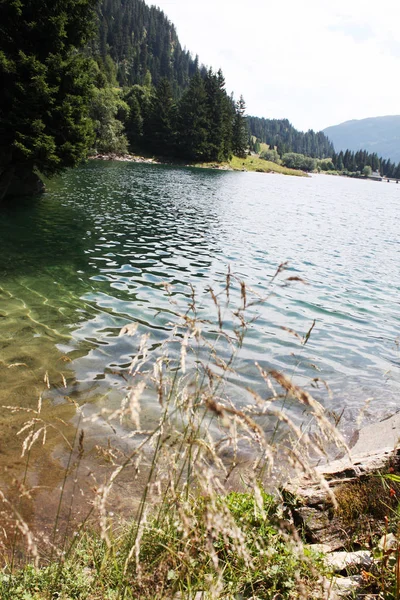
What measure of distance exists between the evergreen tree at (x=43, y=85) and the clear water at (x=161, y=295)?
2.97m

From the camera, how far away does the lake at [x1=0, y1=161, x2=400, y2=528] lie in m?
6.72

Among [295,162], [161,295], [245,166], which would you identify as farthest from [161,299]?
[295,162]

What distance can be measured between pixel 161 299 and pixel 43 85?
613 inches

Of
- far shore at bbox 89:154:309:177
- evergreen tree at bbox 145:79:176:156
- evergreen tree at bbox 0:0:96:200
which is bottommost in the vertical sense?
evergreen tree at bbox 0:0:96:200

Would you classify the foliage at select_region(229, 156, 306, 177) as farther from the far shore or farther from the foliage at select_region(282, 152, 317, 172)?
the foliage at select_region(282, 152, 317, 172)

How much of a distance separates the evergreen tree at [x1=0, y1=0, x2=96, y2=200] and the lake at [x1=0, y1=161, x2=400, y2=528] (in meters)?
3.00

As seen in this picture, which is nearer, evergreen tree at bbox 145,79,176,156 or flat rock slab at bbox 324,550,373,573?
flat rock slab at bbox 324,550,373,573

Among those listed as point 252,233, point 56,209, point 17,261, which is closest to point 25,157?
point 56,209

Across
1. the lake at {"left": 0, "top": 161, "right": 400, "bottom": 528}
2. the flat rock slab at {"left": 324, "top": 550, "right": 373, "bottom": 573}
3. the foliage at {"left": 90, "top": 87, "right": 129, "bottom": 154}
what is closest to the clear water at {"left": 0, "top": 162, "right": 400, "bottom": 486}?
the lake at {"left": 0, "top": 161, "right": 400, "bottom": 528}

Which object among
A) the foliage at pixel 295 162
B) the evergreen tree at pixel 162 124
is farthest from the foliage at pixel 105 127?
the foliage at pixel 295 162

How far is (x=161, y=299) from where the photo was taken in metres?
10.9

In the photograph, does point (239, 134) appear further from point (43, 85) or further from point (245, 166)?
point (43, 85)

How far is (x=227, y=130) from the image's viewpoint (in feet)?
358

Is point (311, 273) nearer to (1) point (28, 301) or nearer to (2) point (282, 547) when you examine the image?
(1) point (28, 301)
